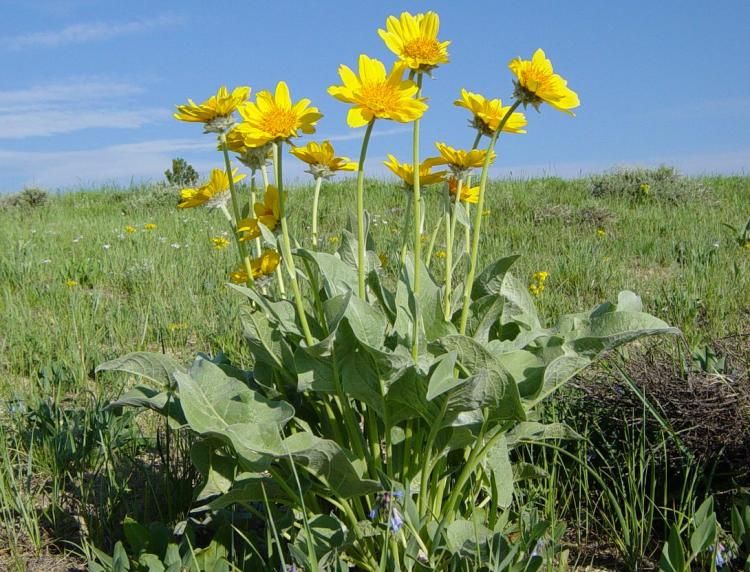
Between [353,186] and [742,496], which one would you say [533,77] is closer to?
[742,496]

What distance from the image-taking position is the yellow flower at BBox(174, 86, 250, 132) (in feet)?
4.80

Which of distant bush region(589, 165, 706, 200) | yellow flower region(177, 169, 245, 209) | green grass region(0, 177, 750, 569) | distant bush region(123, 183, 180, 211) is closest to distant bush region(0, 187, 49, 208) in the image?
distant bush region(123, 183, 180, 211)

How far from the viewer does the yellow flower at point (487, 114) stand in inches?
60.6

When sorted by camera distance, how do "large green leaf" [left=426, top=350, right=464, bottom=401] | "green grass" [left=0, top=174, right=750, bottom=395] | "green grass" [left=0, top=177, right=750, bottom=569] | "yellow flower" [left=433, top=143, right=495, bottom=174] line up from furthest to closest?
"green grass" [left=0, top=174, right=750, bottom=395] < "green grass" [left=0, top=177, right=750, bottom=569] < "yellow flower" [left=433, top=143, right=495, bottom=174] < "large green leaf" [left=426, top=350, right=464, bottom=401]

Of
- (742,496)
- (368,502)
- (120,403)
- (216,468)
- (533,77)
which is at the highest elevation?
(533,77)

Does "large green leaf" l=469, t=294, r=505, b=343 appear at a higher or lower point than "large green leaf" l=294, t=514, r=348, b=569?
higher

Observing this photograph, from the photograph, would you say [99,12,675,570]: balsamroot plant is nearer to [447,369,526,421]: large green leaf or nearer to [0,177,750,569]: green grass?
[447,369,526,421]: large green leaf

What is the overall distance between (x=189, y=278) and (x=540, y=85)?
3.62 meters

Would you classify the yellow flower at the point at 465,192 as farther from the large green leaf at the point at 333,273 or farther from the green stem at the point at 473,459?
the green stem at the point at 473,459

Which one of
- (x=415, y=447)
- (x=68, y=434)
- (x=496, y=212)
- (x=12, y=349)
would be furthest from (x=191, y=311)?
(x=496, y=212)

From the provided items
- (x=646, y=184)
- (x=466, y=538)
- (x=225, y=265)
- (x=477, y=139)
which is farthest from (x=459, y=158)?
(x=646, y=184)

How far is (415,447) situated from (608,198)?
738cm

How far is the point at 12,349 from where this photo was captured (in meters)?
3.35

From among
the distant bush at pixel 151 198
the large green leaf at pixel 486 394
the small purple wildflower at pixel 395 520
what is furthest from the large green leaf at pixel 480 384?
the distant bush at pixel 151 198
